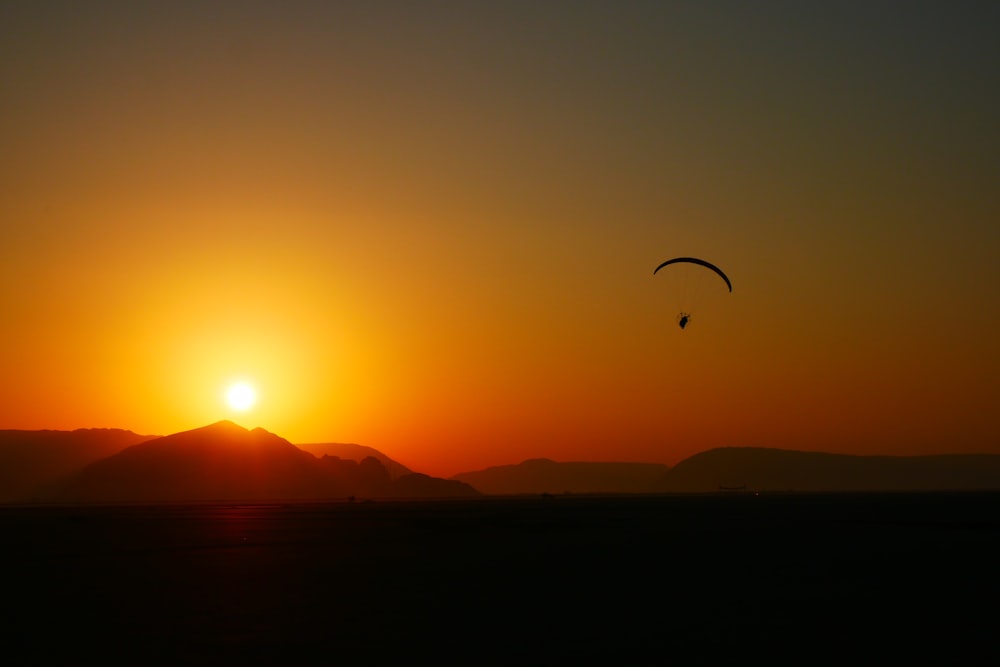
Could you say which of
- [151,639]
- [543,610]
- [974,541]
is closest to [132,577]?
[151,639]

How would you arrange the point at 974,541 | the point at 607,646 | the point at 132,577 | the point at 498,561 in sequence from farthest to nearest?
the point at 974,541 → the point at 498,561 → the point at 132,577 → the point at 607,646

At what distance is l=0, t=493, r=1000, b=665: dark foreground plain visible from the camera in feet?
85.7

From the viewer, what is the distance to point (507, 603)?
1380 inches

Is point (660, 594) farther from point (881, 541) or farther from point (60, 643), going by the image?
point (881, 541)

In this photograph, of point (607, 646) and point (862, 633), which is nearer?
point (607, 646)

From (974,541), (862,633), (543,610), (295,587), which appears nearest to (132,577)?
(295,587)

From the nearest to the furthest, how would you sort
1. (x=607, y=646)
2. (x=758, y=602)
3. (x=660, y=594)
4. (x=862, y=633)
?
(x=607, y=646), (x=862, y=633), (x=758, y=602), (x=660, y=594)

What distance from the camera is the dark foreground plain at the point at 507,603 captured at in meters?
26.1

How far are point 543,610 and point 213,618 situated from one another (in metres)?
10.9

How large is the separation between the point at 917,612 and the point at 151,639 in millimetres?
24344

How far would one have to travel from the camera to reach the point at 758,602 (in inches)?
1364

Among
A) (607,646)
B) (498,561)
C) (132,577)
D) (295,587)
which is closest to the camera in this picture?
(607,646)

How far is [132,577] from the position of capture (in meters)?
44.1

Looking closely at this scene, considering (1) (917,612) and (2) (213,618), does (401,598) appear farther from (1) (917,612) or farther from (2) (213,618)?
(1) (917,612)
